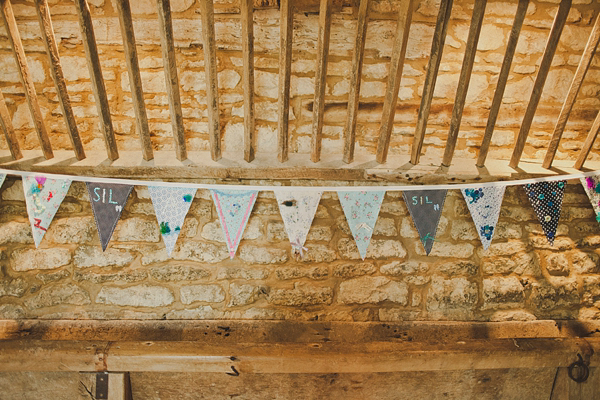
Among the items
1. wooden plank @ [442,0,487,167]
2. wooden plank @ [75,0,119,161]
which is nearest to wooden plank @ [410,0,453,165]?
wooden plank @ [442,0,487,167]

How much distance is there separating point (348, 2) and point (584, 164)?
1.82 meters

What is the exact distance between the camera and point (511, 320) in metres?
2.48

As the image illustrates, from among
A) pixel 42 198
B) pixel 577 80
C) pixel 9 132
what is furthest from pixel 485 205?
pixel 9 132

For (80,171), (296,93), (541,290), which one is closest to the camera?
(80,171)

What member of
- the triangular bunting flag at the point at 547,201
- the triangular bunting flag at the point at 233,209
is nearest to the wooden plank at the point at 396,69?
the triangular bunting flag at the point at 233,209

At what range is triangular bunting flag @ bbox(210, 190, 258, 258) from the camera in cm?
213

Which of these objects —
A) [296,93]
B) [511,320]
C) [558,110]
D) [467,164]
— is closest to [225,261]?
[296,93]

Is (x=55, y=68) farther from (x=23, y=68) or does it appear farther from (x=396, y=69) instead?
(x=396, y=69)

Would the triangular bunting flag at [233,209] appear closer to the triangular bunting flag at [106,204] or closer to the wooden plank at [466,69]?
the triangular bunting flag at [106,204]

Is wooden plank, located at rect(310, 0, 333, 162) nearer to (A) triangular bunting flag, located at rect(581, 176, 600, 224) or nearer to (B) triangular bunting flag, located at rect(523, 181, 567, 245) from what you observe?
(B) triangular bunting flag, located at rect(523, 181, 567, 245)

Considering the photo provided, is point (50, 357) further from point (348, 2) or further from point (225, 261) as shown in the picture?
point (348, 2)

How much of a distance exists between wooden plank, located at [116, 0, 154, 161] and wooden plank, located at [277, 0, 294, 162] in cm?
72

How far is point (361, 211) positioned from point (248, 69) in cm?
103

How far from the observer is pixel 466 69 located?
1.86 m
